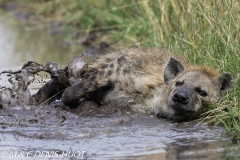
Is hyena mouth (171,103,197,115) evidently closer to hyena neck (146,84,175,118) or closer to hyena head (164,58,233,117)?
hyena head (164,58,233,117)

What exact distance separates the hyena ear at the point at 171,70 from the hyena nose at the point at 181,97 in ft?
1.86

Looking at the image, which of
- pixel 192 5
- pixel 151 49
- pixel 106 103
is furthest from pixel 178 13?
pixel 106 103

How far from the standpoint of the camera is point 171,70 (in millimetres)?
6918

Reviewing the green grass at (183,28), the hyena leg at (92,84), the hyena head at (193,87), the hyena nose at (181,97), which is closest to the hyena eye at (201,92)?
the hyena head at (193,87)

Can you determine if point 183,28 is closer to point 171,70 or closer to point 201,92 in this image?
point 171,70

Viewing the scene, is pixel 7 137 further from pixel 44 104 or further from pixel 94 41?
pixel 94 41

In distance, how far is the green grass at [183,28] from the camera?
6.75m

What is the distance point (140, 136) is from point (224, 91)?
1.28 metres

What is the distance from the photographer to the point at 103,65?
7.36 m

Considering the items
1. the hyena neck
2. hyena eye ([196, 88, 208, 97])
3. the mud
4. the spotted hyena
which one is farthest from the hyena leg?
hyena eye ([196, 88, 208, 97])

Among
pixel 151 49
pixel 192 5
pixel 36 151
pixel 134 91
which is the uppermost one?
pixel 192 5

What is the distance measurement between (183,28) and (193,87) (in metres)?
1.92

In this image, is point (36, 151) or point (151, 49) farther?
point (151, 49)

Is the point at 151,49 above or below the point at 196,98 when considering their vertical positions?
above
